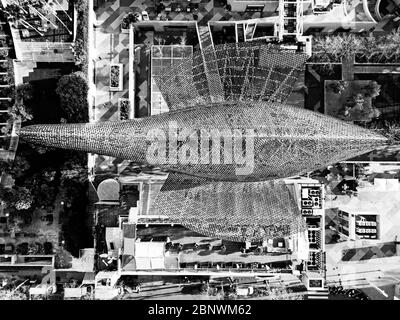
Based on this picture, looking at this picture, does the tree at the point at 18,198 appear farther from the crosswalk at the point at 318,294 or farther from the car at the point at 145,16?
the crosswalk at the point at 318,294

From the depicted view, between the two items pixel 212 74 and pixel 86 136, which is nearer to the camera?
pixel 86 136

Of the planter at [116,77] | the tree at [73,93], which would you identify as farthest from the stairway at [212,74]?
the tree at [73,93]

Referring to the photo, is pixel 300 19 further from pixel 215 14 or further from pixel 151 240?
pixel 151 240

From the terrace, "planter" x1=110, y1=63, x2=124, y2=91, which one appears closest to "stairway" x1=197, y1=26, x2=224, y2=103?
"planter" x1=110, y1=63, x2=124, y2=91

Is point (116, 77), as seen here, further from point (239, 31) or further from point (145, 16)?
point (239, 31)

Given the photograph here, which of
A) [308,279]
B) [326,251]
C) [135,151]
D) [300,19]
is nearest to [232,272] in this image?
[308,279]

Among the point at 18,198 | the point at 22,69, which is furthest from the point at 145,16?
the point at 18,198

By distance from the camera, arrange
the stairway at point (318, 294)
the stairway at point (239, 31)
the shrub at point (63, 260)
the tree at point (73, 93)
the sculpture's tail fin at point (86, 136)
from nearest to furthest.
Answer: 1. the sculpture's tail fin at point (86, 136)
2. the stairway at point (318, 294)
3. the tree at point (73, 93)
4. the stairway at point (239, 31)
5. the shrub at point (63, 260)
